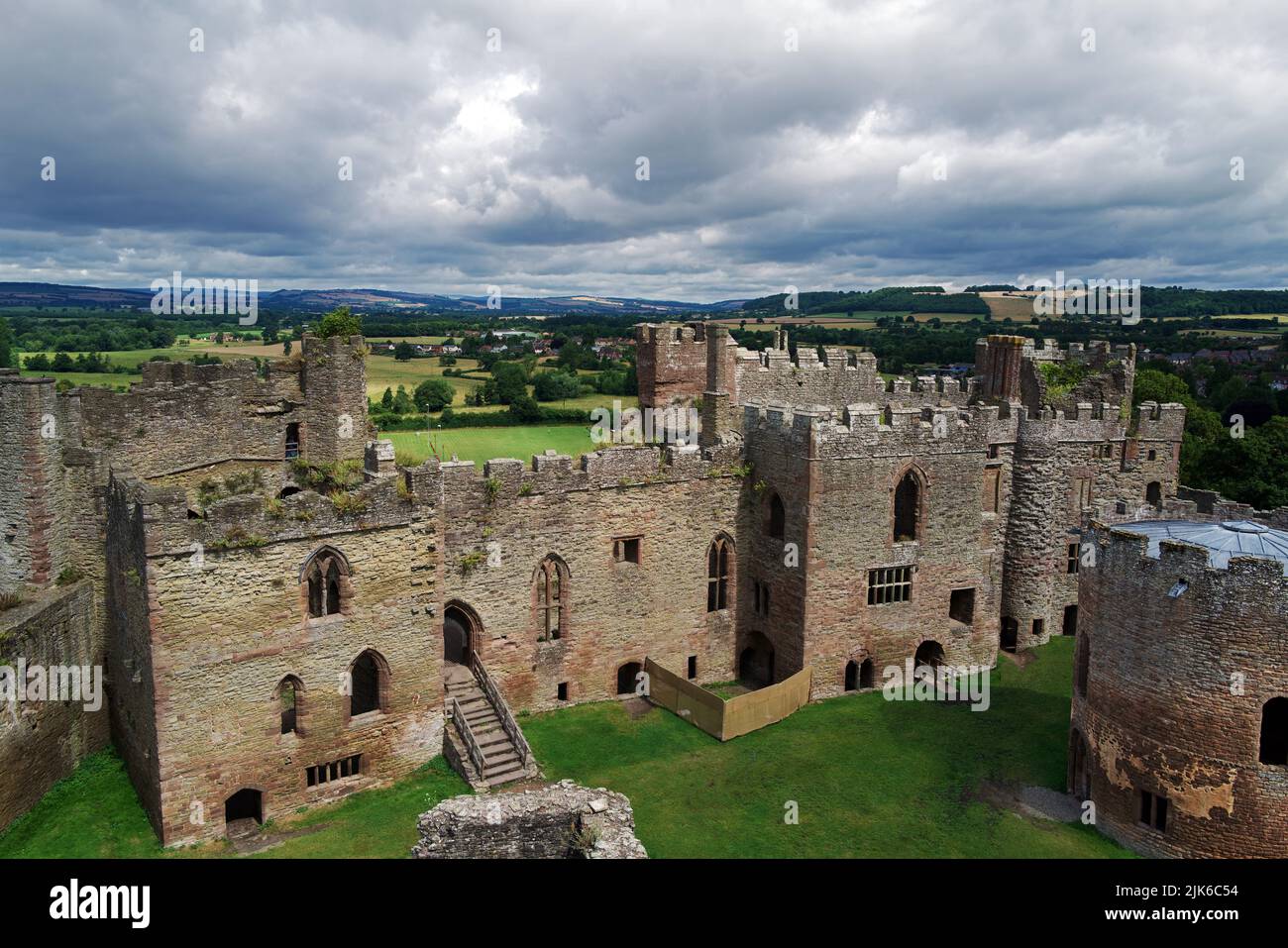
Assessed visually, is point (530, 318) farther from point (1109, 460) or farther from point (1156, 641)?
point (1156, 641)

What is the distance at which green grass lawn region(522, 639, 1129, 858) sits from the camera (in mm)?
20469

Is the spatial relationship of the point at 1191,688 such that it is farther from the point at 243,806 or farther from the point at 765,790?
the point at 243,806

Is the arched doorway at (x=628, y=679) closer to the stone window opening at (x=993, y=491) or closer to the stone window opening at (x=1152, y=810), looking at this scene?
the stone window opening at (x=993, y=491)

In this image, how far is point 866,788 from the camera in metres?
22.8

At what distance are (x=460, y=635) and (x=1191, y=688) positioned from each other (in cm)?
2039

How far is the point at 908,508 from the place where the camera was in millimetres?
29000

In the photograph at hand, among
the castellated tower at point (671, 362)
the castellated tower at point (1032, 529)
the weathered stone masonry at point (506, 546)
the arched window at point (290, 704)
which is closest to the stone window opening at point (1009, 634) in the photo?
the castellated tower at point (1032, 529)

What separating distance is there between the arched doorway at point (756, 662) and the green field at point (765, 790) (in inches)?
98.4

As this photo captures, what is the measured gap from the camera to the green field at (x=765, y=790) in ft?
65.8

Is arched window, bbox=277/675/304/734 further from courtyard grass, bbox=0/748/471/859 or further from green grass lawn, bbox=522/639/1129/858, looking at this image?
green grass lawn, bbox=522/639/1129/858

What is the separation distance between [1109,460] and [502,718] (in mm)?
23521

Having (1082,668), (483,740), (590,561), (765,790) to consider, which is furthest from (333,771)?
(1082,668)

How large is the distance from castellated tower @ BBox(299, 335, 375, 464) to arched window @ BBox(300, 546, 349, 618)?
8567 millimetres

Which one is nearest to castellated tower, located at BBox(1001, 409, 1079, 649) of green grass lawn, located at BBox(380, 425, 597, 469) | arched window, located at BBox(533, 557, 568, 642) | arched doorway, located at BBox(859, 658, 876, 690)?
arched doorway, located at BBox(859, 658, 876, 690)
